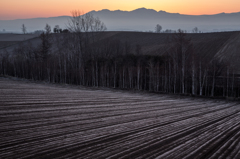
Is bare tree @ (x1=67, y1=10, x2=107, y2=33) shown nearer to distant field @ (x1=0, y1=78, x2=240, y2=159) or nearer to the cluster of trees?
the cluster of trees

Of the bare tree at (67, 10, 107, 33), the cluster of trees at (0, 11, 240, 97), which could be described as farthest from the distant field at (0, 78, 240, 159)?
the bare tree at (67, 10, 107, 33)

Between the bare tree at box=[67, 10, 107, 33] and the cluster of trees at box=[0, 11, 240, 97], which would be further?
the bare tree at box=[67, 10, 107, 33]

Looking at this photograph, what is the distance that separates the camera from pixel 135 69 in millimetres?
43844

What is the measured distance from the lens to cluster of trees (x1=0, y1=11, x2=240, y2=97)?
37344mm

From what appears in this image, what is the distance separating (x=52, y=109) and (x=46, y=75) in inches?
1758

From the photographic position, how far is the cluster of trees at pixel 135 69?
1470 inches

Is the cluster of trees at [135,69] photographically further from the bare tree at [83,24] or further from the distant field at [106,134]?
the distant field at [106,134]

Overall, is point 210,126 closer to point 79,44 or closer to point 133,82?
point 133,82

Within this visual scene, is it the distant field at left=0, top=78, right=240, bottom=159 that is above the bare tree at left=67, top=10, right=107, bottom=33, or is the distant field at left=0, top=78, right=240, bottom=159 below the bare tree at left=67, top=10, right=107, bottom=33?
below

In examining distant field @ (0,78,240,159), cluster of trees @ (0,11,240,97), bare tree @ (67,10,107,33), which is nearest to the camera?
distant field @ (0,78,240,159)

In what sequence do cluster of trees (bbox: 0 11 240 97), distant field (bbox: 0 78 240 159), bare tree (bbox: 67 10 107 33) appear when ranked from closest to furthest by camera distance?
distant field (bbox: 0 78 240 159) < cluster of trees (bbox: 0 11 240 97) < bare tree (bbox: 67 10 107 33)

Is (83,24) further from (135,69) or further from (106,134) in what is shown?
(106,134)

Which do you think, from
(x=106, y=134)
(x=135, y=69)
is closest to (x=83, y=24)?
(x=135, y=69)

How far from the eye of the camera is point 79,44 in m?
55.1
